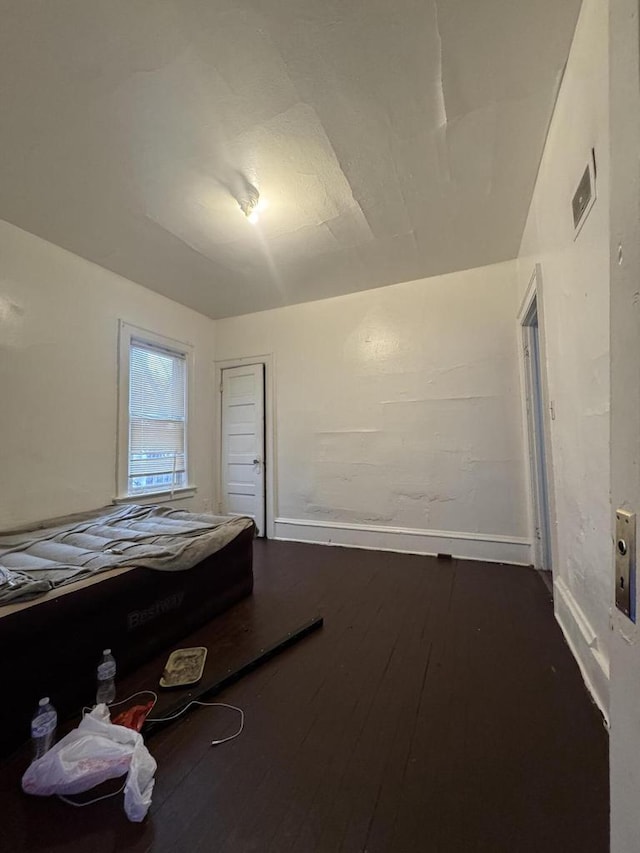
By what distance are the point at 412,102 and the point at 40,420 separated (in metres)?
3.28

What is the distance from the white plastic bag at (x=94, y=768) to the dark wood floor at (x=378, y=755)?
0.05 meters

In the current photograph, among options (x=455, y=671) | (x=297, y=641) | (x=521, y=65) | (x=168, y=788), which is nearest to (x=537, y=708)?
(x=455, y=671)

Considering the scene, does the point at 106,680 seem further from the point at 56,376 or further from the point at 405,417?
the point at 405,417

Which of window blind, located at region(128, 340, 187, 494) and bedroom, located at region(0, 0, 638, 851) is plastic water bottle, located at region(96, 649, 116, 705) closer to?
bedroom, located at region(0, 0, 638, 851)

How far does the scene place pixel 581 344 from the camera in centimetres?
161

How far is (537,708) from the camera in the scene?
1.53 metres

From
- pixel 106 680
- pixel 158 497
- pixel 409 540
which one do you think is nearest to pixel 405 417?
pixel 409 540

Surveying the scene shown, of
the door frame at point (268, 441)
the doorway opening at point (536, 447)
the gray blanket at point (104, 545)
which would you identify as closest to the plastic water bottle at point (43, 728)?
the gray blanket at point (104, 545)

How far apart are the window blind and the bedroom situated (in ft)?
0.69

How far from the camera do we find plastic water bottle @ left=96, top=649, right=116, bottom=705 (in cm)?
162

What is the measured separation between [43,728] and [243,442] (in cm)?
333

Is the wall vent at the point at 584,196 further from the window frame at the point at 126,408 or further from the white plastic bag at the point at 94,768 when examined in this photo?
the window frame at the point at 126,408

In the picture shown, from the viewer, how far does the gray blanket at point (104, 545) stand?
1.72m

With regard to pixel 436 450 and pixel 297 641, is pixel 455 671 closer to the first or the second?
pixel 297 641
